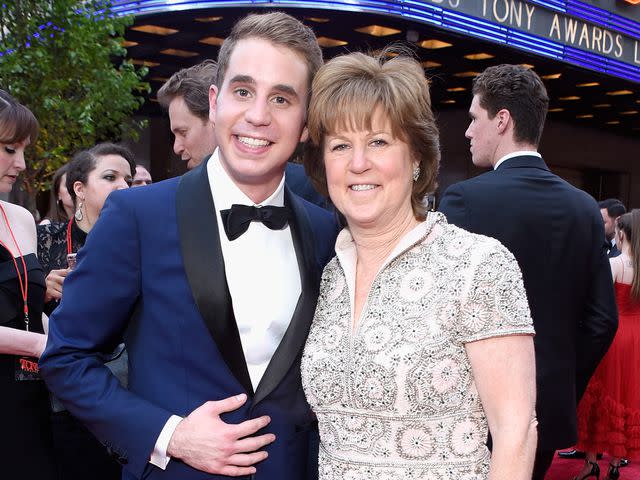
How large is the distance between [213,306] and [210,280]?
7 cm

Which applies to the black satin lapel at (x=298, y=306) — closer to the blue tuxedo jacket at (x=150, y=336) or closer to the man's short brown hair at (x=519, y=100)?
the blue tuxedo jacket at (x=150, y=336)

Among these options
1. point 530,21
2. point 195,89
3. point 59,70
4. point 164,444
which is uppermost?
point 530,21

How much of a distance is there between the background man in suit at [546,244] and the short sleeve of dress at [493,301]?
1.24 metres

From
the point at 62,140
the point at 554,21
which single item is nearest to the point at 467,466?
the point at 62,140

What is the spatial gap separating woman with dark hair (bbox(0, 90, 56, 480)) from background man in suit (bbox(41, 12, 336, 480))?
3.56 ft

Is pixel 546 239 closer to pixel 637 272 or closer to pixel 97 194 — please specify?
pixel 97 194

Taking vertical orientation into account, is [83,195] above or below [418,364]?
above

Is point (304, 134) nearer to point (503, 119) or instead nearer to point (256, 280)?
point (256, 280)

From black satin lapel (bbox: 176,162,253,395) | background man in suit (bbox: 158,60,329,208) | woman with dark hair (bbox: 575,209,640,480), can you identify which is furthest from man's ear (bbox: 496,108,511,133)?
woman with dark hair (bbox: 575,209,640,480)

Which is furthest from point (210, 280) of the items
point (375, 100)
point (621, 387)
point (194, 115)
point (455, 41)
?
point (455, 41)

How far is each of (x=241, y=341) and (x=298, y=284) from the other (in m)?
0.27

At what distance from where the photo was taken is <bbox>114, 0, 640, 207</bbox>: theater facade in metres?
9.32

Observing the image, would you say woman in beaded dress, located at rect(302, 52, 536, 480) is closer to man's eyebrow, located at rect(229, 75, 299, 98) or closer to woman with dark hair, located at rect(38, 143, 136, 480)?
man's eyebrow, located at rect(229, 75, 299, 98)

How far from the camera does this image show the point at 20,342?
262 cm
